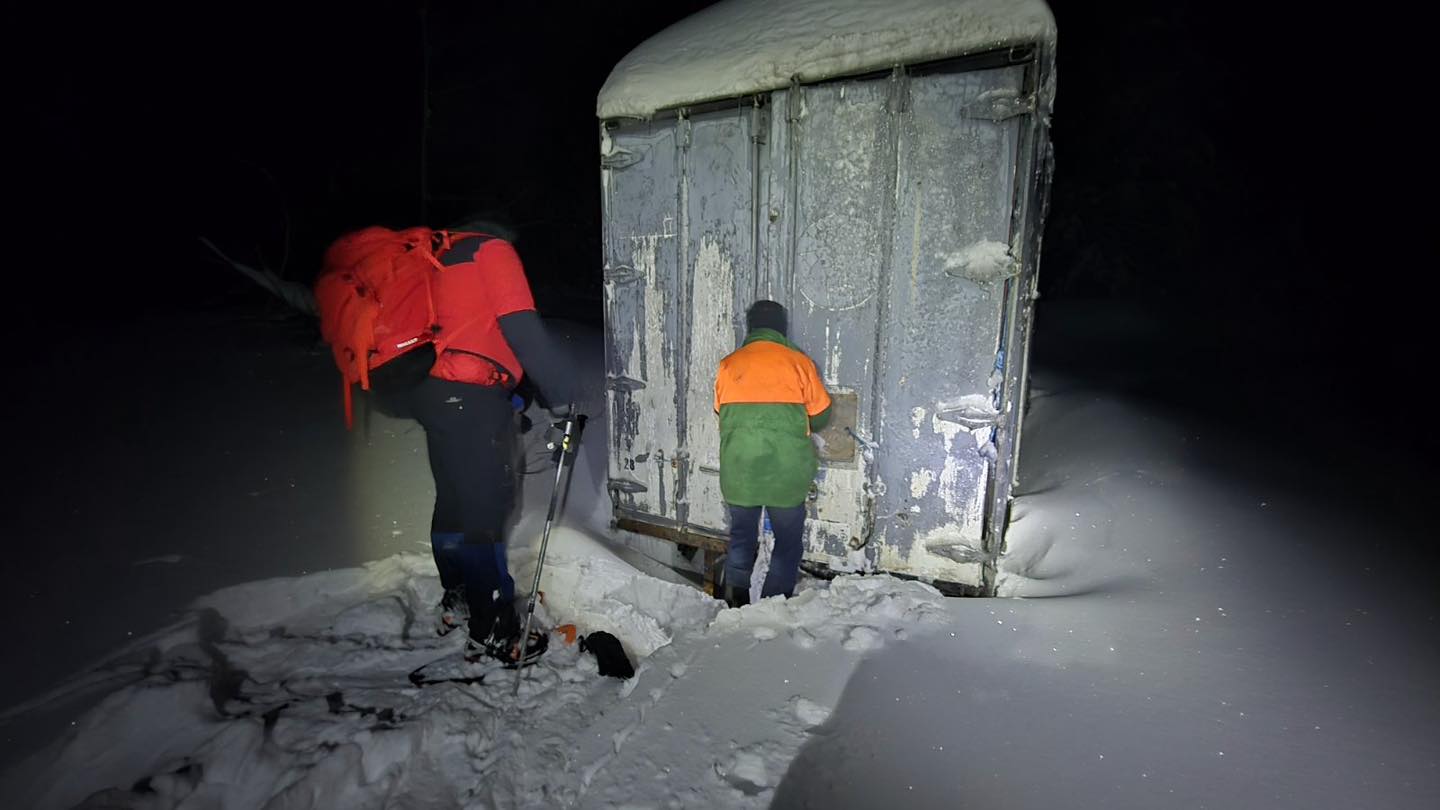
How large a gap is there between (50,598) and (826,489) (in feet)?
13.5

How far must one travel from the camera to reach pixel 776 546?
362cm

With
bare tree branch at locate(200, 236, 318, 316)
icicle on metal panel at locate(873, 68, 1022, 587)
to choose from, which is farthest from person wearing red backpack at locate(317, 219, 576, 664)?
bare tree branch at locate(200, 236, 318, 316)

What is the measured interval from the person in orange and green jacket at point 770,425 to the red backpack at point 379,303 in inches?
57.1

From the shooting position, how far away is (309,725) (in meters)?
2.50

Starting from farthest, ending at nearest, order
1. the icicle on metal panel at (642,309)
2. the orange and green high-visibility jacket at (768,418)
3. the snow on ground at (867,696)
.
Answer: the icicle on metal panel at (642,309) → the orange and green high-visibility jacket at (768,418) → the snow on ground at (867,696)

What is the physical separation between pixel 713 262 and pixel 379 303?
1841 mm

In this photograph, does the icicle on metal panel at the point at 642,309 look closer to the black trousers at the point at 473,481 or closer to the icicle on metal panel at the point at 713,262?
the icicle on metal panel at the point at 713,262

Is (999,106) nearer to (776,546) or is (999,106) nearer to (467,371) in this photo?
(776,546)

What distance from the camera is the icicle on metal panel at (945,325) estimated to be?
306cm

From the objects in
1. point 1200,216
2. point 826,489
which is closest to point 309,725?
point 826,489

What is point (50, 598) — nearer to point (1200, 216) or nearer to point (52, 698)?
point (52, 698)

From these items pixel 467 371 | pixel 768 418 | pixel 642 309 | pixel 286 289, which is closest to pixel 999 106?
pixel 768 418

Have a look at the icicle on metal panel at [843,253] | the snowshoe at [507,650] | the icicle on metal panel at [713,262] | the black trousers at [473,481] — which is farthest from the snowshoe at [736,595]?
the black trousers at [473,481]

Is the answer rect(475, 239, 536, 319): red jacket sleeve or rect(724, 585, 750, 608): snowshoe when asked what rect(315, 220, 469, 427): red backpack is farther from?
rect(724, 585, 750, 608): snowshoe
